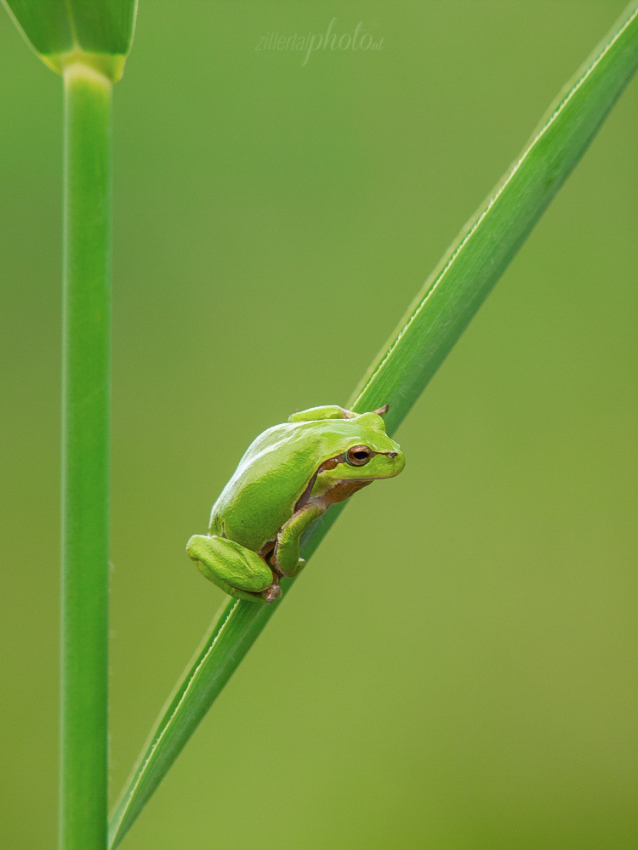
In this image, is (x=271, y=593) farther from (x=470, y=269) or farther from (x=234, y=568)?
(x=470, y=269)

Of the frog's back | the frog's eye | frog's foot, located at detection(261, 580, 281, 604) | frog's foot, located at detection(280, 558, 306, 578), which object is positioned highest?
the frog's eye

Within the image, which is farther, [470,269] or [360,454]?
[360,454]

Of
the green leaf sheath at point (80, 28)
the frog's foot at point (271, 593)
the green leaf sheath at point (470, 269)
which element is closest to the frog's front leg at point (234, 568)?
the frog's foot at point (271, 593)

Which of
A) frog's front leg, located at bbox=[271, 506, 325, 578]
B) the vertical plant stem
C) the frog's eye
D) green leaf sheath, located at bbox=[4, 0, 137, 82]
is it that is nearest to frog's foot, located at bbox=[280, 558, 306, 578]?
frog's front leg, located at bbox=[271, 506, 325, 578]

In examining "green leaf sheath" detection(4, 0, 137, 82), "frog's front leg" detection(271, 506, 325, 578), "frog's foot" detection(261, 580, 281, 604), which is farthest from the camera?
"frog's front leg" detection(271, 506, 325, 578)

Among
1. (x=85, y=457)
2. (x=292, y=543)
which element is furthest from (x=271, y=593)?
(x=85, y=457)

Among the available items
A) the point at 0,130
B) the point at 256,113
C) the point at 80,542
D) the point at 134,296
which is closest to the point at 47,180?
the point at 0,130

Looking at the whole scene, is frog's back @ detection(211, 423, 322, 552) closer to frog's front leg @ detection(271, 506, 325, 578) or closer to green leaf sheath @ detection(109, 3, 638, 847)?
frog's front leg @ detection(271, 506, 325, 578)
